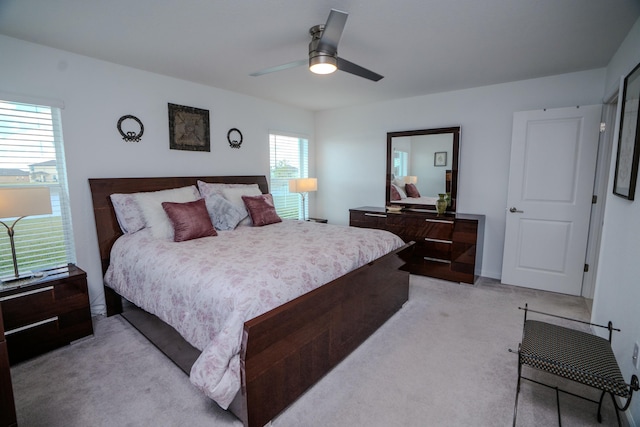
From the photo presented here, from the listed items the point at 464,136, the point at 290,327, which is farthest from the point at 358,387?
the point at 464,136

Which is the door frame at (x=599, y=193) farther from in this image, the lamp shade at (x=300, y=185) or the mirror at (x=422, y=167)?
the lamp shade at (x=300, y=185)

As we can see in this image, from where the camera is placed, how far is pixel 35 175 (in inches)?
105

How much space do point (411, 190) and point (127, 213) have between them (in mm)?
Result: 3633

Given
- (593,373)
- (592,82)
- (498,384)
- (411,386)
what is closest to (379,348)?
(411,386)

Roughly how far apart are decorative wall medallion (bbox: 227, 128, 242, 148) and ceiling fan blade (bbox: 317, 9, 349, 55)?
7.71 feet

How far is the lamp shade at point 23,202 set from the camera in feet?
6.97

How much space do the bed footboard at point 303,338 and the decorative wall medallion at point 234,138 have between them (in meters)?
2.69

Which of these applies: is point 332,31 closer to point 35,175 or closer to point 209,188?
point 209,188

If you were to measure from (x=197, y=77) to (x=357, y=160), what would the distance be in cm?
269

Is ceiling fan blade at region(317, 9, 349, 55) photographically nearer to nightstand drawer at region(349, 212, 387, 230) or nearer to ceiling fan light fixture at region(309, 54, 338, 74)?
ceiling fan light fixture at region(309, 54, 338, 74)

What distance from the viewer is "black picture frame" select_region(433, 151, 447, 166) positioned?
4.21 meters

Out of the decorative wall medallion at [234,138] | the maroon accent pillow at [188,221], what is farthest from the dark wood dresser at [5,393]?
the decorative wall medallion at [234,138]

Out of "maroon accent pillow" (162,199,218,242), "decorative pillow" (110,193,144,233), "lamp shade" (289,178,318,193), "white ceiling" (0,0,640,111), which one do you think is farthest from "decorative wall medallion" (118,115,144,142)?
"lamp shade" (289,178,318,193)

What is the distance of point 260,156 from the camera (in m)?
4.59
